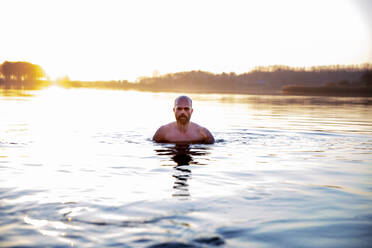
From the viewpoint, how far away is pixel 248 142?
1031cm

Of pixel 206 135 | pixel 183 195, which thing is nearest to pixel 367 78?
pixel 206 135

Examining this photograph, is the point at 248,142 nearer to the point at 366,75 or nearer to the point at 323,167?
the point at 323,167

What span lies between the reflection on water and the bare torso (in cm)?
49

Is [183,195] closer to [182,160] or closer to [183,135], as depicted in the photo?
[182,160]

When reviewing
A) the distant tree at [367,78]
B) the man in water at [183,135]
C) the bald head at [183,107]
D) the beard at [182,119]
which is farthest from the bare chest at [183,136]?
the distant tree at [367,78]

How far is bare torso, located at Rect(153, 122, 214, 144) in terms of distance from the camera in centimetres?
1002

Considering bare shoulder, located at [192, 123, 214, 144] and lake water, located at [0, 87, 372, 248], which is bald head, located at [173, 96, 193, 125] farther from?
lake water, located at [0, 87, 372, 248]

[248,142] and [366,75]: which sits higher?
[366,75]

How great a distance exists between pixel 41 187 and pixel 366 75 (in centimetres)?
11246

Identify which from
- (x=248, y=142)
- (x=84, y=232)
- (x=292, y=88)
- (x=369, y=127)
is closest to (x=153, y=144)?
(x=248, y=142)

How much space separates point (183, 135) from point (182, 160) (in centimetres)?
263

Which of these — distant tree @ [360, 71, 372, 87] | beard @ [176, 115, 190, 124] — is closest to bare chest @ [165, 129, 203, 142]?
beard @ [176, 115, 190, 124]

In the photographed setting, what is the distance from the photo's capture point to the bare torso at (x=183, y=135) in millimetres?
10023

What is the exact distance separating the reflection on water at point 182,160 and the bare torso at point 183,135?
486 millimetres
